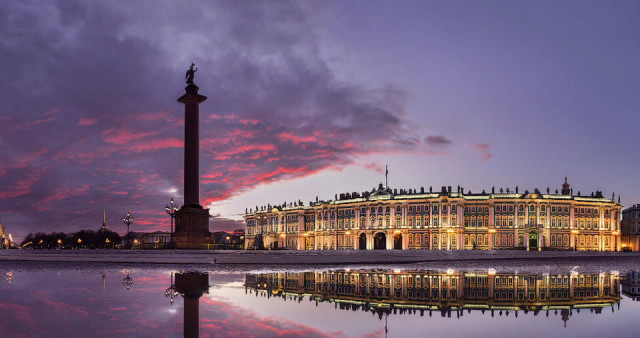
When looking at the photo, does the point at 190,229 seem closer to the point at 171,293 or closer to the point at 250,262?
the point at 250,262

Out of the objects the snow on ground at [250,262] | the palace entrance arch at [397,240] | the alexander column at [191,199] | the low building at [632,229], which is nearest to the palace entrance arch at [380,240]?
the palace entrance arch at [397,240]

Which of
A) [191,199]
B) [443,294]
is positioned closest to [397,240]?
[191,199]

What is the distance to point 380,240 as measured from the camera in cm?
11000

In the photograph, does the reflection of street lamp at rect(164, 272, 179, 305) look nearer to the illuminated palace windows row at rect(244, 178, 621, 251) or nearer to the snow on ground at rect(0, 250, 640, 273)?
the snow on ground at rect(0, 250, 640, 273)

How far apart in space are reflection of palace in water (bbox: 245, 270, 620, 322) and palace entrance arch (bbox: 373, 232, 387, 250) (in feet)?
299

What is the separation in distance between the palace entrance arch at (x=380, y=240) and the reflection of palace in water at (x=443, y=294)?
91.2 m

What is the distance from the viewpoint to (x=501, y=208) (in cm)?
10138

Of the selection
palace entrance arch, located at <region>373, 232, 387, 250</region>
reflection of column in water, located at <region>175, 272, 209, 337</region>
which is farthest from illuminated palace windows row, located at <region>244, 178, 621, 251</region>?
reflection of column in water, located at <region>175, 272, 209, 337</region>

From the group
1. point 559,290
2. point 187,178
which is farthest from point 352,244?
point 559,290

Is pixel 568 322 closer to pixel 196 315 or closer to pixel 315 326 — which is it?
pixel 315 326

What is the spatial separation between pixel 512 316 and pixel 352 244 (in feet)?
338

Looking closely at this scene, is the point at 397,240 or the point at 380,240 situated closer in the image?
the point at 397,240

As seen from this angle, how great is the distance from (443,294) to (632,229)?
144m

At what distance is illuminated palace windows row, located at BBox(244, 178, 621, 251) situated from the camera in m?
101
